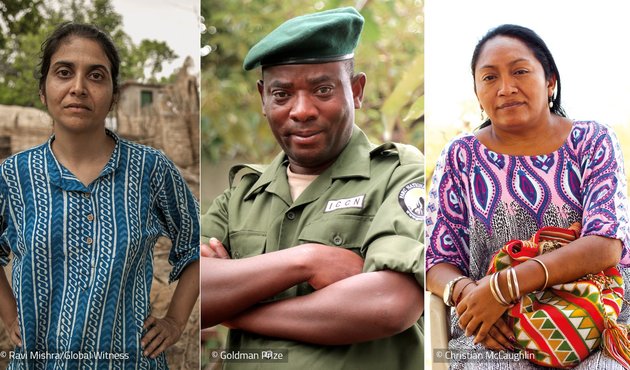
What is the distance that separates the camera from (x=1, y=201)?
3.22 meters

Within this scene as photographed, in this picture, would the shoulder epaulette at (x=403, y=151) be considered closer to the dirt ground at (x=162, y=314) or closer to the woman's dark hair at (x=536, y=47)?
the woman's dark hair at (x=536, y=47)

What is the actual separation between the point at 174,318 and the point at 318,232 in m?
0.62

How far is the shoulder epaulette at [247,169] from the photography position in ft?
11.1

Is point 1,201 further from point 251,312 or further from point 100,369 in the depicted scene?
point 251,312

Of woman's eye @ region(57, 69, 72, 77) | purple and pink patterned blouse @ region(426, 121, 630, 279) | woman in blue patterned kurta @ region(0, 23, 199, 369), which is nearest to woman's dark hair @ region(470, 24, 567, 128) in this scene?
purple and pink patterned blouse @ region(426, 121, 630, 279)

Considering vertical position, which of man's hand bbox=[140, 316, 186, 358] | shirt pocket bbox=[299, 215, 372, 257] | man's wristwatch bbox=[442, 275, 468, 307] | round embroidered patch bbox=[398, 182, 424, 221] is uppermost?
round embroidered patch bbox=[398, 182, 424, 221]

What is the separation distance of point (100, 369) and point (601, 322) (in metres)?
1.71

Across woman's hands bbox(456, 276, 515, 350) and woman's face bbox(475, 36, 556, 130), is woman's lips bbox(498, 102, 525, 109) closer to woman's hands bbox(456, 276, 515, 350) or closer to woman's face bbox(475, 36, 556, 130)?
woman's face bbox(475, 36, 556, 130)

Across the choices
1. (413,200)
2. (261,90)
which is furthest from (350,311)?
(261,90)

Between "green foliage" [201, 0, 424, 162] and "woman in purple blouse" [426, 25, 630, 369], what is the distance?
0.24m

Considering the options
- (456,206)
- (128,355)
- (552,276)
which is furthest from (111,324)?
(552,276)

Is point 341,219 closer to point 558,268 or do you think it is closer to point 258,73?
point 258,73

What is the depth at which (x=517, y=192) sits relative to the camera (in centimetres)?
317

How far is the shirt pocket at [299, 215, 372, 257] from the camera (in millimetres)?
3188
